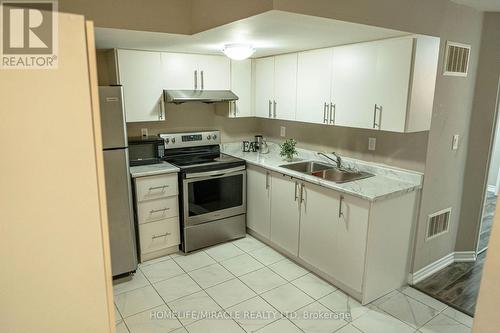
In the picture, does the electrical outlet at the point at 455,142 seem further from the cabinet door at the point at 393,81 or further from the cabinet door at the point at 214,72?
the cabinet door at the point at 214,72

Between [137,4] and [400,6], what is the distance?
1872mm

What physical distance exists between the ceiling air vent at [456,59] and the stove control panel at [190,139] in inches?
98.5

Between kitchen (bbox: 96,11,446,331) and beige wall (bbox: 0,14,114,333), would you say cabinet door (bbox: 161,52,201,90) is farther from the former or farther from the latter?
beige wall (bbox: 0,14,114,333)

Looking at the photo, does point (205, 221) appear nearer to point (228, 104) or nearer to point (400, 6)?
point (228, 104)

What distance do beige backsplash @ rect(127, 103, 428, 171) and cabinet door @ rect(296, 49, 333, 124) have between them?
35 centimetres

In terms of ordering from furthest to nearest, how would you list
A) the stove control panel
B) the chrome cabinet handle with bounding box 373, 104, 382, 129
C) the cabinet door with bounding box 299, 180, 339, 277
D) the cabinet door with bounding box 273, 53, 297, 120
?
the stove control panel → the cabinet door with bounding box 273, 53, 297, 120 → the cabinet door with bounding box 299, 180, 339, 277 → the chrome cabinet handle with bounding box 373, 104, 382, 129

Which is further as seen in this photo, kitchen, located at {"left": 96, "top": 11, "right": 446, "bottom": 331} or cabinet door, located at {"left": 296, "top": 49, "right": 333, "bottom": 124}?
cabinet door, located at {"left": 296, "top": 49, "right": 333, "bottom": 124}

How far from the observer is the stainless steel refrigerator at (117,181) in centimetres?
267

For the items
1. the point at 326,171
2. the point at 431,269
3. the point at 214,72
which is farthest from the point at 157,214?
the point at 431,269

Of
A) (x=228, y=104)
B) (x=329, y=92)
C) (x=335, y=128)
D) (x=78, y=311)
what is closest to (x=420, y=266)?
(x=335, y=128)

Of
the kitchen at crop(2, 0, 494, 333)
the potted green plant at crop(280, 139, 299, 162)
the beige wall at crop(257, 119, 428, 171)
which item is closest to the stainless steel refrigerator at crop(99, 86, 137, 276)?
the kitchen at crop(2, 0, 494, 333)

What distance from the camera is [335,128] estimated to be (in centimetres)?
345

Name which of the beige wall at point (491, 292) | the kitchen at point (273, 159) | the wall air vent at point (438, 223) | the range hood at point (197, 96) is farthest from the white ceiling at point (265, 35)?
the wall air vent at point (438, 223)

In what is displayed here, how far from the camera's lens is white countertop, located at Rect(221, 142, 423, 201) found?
255cm
